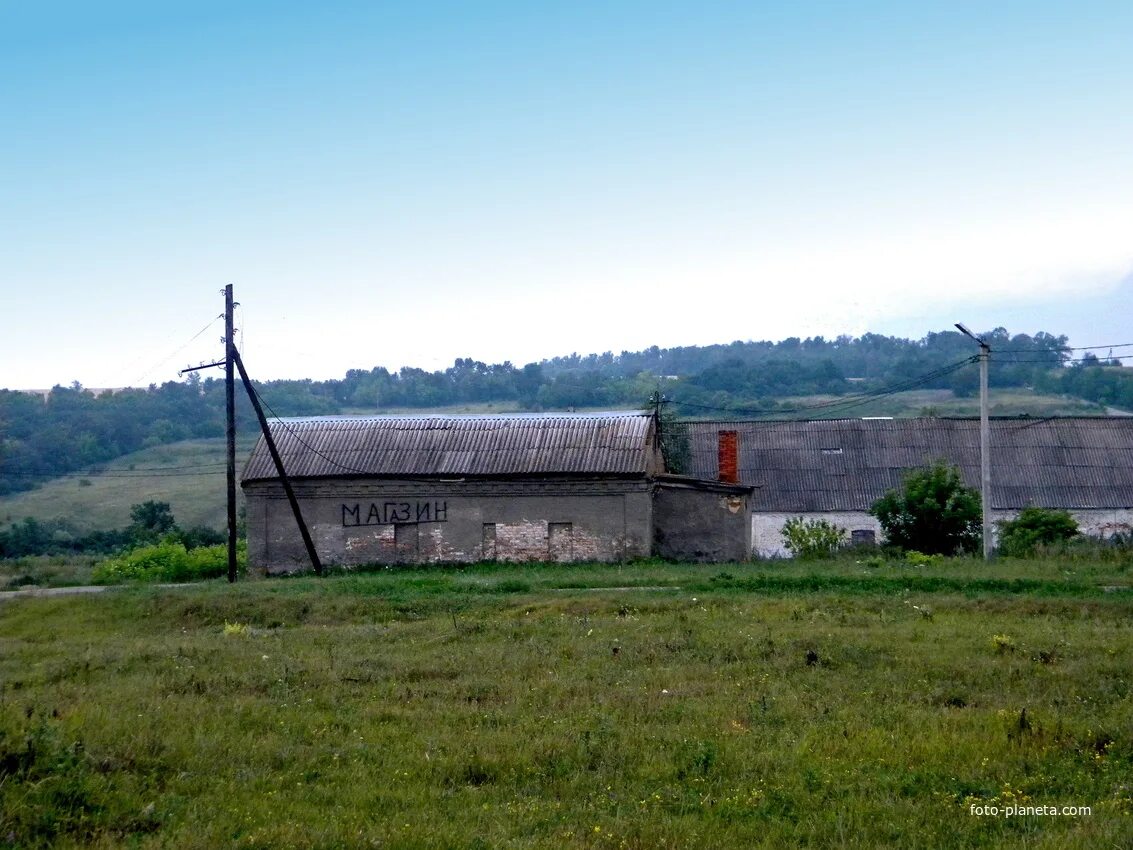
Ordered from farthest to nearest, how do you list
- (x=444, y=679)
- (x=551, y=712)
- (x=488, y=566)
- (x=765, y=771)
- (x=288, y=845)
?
(x=488, y=566) < (x=444, y=679) < (x=551, y=712) < (x=765, y=771) < (x=288, y=845)

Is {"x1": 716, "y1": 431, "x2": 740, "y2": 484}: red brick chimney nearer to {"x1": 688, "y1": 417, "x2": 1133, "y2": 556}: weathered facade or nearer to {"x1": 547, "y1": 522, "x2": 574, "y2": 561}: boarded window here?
{"x1": 688, "y1": 417, "x2": 1133, "y2": 556}: weathered facade

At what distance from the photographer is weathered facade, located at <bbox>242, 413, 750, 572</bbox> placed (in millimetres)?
29969

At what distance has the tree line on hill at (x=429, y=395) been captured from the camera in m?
87.4

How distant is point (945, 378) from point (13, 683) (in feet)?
350

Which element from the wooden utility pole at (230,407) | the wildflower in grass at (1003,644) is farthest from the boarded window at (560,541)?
the wildflower in grass at (1003,644)

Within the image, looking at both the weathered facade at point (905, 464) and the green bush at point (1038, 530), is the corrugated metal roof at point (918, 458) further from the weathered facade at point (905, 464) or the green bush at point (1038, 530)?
the green bush at point (1038, 530)

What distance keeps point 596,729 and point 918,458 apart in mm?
33862

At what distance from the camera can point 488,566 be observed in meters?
29.5

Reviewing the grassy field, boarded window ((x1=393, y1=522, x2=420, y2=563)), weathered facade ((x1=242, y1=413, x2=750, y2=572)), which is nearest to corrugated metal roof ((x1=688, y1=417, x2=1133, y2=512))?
weathered facade ((x1=242, y1=413, x2=750, y2=572))

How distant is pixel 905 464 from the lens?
135ft

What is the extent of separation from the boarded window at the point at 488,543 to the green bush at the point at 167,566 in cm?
752

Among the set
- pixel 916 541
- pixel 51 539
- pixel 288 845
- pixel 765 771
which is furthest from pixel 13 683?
pixel 51 539

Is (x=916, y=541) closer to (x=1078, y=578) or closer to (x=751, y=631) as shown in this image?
(x=1078, y=578)

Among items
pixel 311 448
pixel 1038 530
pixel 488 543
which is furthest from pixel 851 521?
pixel 311 448
